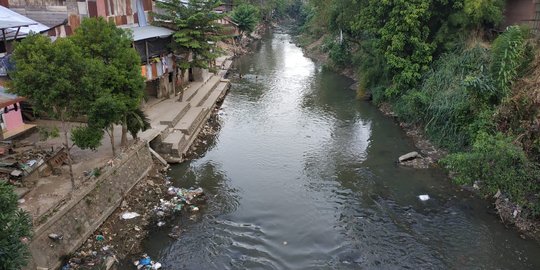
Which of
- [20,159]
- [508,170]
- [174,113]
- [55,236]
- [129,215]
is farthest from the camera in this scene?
[174,113]

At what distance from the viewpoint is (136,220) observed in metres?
14.7

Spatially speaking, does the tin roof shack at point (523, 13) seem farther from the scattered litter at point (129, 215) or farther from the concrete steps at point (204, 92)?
the scattered litter at point (129, 215)

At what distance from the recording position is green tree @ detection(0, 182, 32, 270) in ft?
27.3

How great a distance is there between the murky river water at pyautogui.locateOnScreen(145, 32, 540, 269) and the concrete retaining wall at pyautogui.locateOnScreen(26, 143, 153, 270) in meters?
2.04

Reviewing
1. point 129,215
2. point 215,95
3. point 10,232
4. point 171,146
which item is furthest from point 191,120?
point 10,232

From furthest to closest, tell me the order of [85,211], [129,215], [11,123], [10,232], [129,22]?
[129,22] < [11,123] < [129,215] < [85,211] < [10,232]

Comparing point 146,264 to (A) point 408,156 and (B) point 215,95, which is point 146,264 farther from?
(B) point 215,95

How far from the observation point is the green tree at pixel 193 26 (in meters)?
25.8

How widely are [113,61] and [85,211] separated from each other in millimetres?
5471

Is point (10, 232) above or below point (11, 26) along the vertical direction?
below

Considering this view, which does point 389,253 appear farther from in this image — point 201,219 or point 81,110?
point 81,110

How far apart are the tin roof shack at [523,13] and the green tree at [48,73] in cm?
2086

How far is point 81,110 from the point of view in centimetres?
1352

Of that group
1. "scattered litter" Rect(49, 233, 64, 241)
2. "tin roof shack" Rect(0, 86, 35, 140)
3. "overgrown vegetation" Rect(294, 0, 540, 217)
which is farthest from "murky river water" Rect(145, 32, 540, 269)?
"tin roof shack" Rect(0, 86, 35, 140)
